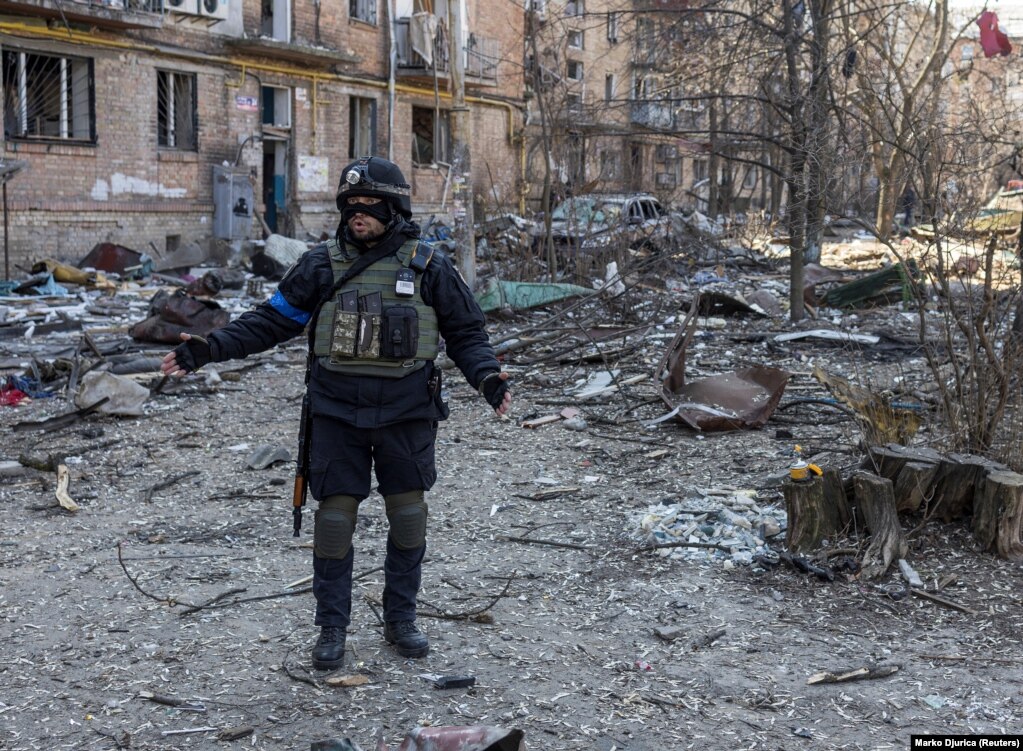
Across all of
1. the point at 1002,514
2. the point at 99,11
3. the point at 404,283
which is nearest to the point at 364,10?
the point at 99,11

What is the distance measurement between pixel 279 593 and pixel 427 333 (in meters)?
→ 1.47

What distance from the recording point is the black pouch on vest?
12.0 feet

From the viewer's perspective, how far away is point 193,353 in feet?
12.5

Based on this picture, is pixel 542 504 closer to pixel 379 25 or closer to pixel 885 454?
pixel 885 454

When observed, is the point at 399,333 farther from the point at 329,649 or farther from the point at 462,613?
the point at 462,613

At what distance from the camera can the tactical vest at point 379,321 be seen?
12.0 ft

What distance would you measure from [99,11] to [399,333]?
56.5 feet

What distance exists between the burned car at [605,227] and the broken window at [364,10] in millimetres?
12456

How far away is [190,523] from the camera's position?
566cm

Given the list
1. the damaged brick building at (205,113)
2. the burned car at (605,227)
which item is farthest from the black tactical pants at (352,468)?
the damaged brick building at (205,113)

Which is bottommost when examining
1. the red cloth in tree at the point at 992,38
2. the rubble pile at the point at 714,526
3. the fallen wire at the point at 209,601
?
the fallen wire at the point at 209,601

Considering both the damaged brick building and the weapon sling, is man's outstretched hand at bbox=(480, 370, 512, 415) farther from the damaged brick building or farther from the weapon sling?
the damaged brick building

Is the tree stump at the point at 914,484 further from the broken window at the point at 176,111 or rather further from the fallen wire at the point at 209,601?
the broken window at the point at 176,111

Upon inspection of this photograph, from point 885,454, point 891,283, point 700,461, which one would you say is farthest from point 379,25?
point 885,454
